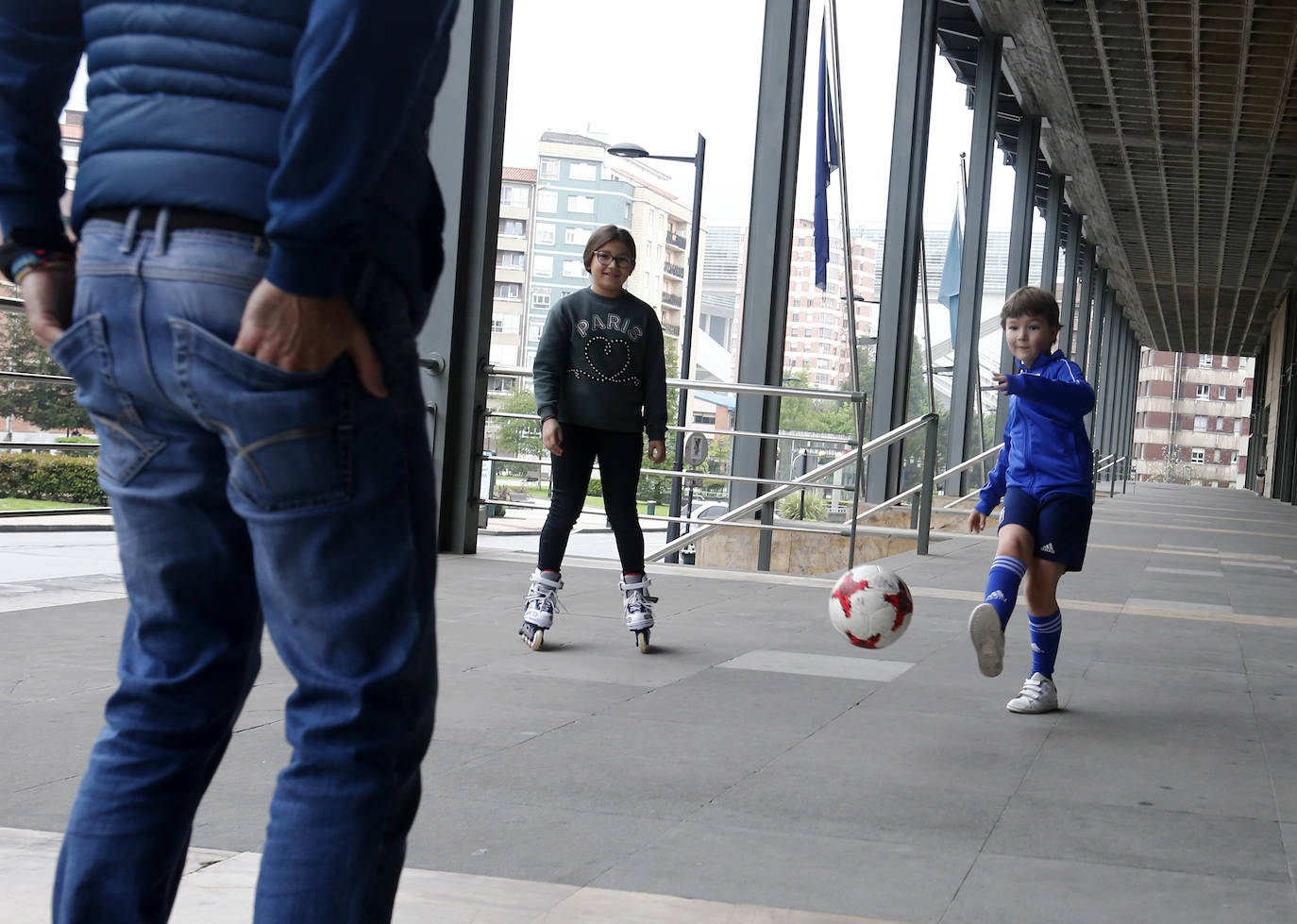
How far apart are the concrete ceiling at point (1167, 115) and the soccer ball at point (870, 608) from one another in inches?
523

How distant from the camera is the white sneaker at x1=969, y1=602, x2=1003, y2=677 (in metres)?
4.20

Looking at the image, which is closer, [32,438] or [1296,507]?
[32,438]

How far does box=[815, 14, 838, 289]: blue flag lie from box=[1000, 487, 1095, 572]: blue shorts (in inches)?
385

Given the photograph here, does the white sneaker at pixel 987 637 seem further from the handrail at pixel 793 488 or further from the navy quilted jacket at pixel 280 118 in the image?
the handrail at pixel 793 488

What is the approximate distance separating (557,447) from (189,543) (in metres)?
3.59

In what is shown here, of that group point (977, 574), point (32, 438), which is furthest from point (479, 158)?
point (977, 574)

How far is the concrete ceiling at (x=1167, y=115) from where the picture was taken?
17000 millimetres

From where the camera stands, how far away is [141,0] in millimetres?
1470

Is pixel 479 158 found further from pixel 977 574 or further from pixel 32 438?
pixel 977 574

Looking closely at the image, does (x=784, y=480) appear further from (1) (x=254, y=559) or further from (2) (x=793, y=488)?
(1) (x=254, y=559)

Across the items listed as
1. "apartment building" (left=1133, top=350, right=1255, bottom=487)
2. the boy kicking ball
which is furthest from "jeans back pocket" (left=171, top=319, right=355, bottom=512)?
"apartment building" (left=1133, top=350, right=1255, bottom=487)

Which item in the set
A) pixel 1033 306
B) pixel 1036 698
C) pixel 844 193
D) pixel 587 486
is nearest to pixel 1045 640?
pixel 1036 698

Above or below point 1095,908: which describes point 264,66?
above

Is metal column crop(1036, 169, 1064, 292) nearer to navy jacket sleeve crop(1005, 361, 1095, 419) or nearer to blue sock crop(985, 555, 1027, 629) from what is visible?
navy jacket sleeve crop(1005, 361, 1095, 419)
